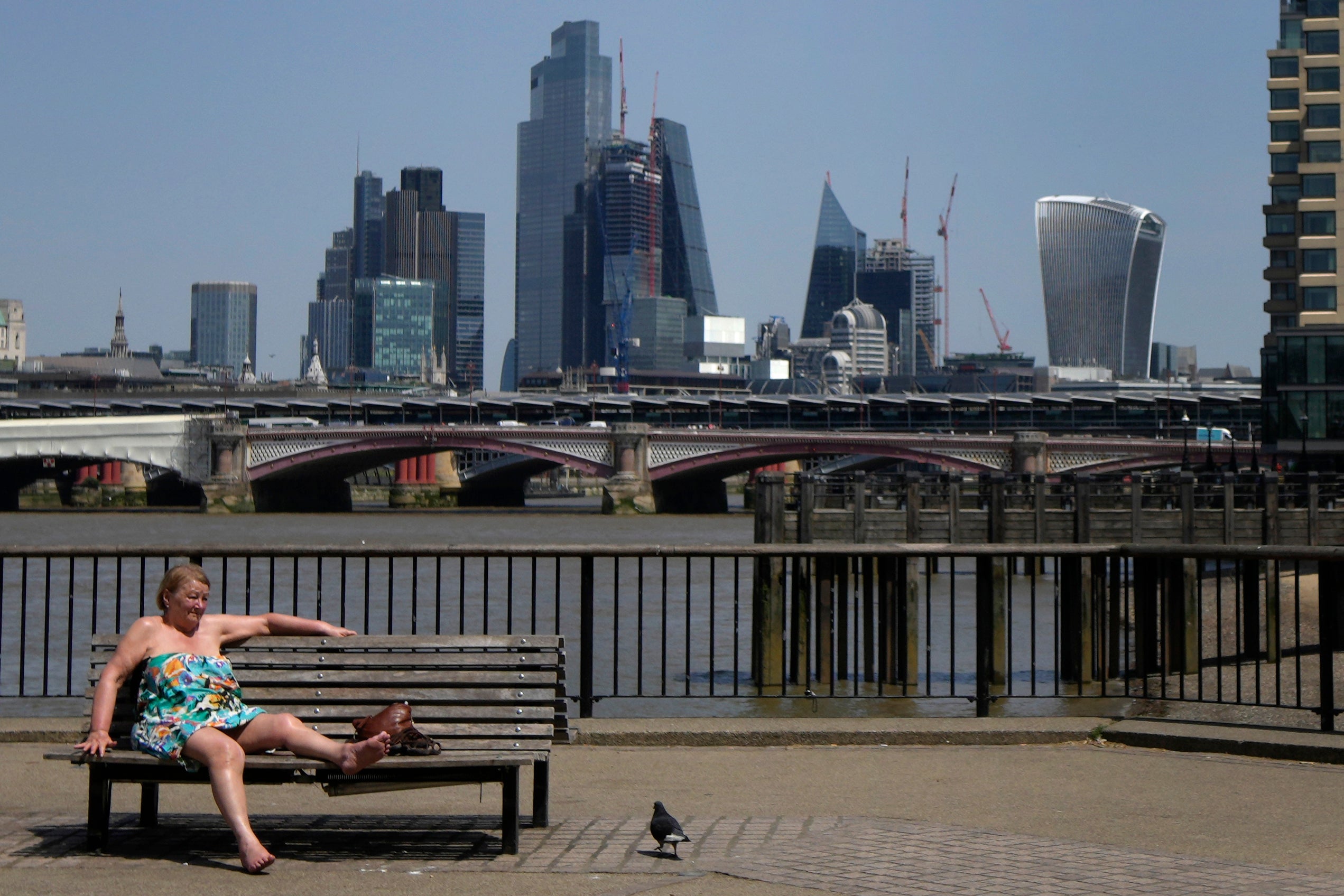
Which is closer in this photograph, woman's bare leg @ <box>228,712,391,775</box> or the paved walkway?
the paved walkway

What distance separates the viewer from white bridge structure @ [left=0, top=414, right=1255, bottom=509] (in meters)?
88.4

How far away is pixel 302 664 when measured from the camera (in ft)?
25.7

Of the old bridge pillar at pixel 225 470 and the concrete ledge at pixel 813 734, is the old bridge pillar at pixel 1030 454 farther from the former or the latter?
the concrete ledge at pixel 813 734

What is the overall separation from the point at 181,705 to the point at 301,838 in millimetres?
835

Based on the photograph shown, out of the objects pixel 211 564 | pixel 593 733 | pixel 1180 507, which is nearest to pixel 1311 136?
pixel 1180 507

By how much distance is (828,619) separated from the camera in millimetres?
23281

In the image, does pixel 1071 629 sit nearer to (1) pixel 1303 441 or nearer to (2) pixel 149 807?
(2) pixel 149 807

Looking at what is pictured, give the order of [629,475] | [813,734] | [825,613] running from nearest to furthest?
[813,734] → [825,613] → [629,475]

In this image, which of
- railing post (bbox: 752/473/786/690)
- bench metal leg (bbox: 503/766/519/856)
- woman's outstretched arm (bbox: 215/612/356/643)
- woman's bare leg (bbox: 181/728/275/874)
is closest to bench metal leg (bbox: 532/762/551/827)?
bench metal leg (bbox: 503/766/519/856)

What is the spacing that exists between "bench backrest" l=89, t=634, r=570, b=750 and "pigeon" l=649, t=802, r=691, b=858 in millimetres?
596

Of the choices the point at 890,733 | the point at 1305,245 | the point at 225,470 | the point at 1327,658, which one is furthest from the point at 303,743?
the point at 225,470

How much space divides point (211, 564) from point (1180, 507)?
22.0 metres

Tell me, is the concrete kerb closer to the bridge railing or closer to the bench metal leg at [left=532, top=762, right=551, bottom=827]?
the bridge railing

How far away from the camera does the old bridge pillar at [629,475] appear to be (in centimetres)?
9281
